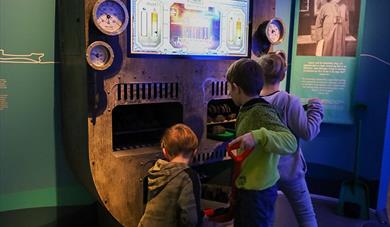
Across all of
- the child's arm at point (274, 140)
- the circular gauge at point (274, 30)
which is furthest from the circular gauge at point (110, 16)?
the circular gauge at point (274, 30)

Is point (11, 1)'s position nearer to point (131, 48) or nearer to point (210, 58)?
point (131, 48)

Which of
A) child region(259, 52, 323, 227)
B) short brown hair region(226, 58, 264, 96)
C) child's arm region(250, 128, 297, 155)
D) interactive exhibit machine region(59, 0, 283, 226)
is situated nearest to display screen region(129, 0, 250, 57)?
interactive exhibit machine region(59, 0, 283, 226)

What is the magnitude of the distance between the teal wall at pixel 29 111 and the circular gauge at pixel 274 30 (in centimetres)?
128

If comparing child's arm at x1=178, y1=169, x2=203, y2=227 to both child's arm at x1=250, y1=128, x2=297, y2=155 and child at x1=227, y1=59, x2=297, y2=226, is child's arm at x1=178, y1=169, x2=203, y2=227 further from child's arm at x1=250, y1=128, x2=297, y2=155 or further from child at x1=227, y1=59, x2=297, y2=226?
child's arm at x1=250, y1=128, x2=297, y2=155

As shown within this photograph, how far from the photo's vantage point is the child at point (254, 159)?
1.50 meters

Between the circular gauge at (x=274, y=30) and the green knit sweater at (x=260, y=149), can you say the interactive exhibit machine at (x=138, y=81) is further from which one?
the green knit sweater at (x=260, y=149)

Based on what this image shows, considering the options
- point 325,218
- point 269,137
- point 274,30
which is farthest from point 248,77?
point 325,218

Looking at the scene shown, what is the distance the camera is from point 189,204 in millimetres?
1500

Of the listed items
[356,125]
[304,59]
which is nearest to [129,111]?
[304,59]

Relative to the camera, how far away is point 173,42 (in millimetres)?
1985

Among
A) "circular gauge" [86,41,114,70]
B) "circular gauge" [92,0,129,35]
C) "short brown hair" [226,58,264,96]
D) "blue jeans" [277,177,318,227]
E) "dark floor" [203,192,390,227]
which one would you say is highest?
"circular gauge" [92,0,129,35]

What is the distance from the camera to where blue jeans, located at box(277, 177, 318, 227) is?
1843 millimetres

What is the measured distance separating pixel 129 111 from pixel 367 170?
1.94 meters

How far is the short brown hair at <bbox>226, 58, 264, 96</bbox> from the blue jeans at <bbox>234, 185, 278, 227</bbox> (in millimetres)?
410
